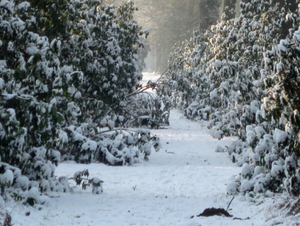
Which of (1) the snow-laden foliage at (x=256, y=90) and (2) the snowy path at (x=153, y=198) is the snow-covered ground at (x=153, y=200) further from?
(1) the snow-laden foliage at (x=256, y=90)

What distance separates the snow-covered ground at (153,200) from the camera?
21.3 feet

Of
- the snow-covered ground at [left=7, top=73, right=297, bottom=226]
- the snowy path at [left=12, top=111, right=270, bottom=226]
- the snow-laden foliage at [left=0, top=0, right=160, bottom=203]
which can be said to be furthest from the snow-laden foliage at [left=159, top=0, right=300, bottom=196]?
the snow-laden foliage at [left=0, top=0, right=160, bottom=203]

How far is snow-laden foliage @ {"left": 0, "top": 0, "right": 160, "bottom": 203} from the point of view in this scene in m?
6.48

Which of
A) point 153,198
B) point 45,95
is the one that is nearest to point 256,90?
point 153,198

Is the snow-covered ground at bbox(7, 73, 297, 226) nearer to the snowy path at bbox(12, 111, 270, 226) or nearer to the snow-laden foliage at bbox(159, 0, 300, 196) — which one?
the snowy path at bbox(12, 111, 270, 226)

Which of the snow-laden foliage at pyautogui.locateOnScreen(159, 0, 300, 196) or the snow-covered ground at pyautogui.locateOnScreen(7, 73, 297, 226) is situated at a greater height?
the snow-laden foliage at pyautogui.locateOnScreen(159, 0, 300, 196)

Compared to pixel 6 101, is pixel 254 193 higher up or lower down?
lower down

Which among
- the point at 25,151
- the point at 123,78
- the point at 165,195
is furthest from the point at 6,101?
the point at 123,78

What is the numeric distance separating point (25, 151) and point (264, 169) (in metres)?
4.33

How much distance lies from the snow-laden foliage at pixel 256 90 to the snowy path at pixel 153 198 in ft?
2.31

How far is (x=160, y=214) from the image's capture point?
6961 millimetres

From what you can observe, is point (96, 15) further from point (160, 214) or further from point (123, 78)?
point (160, 214)

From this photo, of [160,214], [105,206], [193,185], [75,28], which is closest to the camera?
[160,214]

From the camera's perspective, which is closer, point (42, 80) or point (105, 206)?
point (42, 80)
